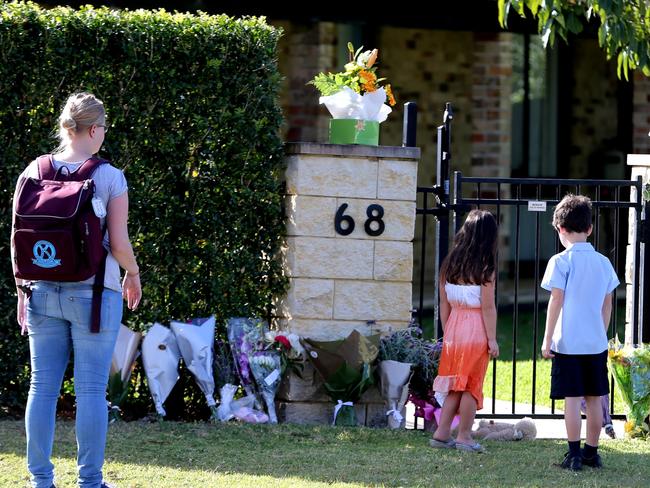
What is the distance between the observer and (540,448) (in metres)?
5.98

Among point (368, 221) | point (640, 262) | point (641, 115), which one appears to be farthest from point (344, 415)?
point (641, 115)

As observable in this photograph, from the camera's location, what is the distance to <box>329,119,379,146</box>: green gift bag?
649 cm

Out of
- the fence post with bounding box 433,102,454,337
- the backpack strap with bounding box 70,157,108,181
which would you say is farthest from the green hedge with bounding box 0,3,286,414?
the backpack strap with bounding box 70,157,108,181

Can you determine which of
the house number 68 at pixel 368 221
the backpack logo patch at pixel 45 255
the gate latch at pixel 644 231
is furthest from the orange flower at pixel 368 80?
the backpack logo patch at pixel 45 255

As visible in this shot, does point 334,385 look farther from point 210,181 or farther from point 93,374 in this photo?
point 93,374

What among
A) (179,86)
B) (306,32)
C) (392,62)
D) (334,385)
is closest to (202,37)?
(179,86)

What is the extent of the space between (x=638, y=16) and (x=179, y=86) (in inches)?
116

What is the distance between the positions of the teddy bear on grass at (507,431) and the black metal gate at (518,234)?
0.25 metres

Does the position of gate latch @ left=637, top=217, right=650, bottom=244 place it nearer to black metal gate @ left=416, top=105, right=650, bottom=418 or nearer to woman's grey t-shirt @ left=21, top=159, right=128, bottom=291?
black metal gate @ left=416, top=105, right=650, bottom=418

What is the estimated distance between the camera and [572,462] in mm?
5426

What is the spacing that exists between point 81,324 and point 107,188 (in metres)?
0.53

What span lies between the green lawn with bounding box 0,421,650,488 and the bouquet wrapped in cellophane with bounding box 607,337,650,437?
136 mm

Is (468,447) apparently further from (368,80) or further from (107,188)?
(107,188)

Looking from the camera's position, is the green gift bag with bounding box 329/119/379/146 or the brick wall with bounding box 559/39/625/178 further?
the brick wall with bounding box 559/39/625/178
